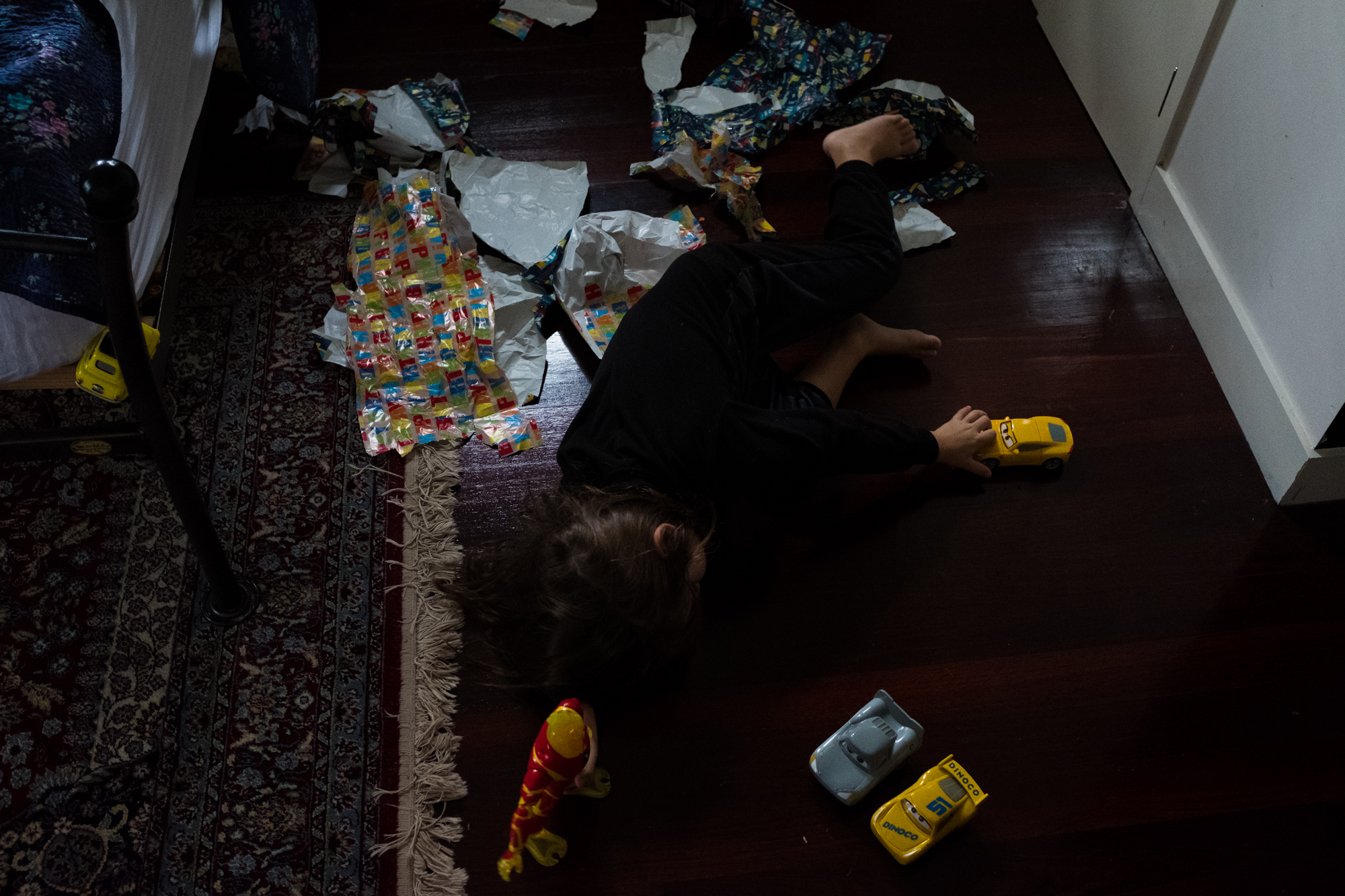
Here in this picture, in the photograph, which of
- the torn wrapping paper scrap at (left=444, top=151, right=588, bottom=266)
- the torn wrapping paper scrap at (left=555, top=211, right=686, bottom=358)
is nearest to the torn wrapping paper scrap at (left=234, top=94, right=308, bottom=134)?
the torn wrapping paper scrap at (left=444, top=151, right=588, bottom=266)

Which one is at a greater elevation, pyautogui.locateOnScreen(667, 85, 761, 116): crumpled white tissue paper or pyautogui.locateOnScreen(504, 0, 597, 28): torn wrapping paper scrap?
pyautogui.locateOnScreen(504, 0, 597, 28): torn wrapping paper scrap

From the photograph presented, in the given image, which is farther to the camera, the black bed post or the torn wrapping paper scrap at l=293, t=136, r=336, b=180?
the torn wrapping paper scrap at l=293, t=136, r=336, b=180

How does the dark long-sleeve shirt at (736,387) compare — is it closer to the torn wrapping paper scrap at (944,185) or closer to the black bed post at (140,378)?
the torn wrapping paper scrap at (944,185)

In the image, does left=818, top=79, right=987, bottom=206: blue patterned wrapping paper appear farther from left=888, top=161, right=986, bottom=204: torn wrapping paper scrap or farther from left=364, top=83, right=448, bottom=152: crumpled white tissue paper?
left=364, top=83, right=448, bottom=152: crumpled white tissue paper

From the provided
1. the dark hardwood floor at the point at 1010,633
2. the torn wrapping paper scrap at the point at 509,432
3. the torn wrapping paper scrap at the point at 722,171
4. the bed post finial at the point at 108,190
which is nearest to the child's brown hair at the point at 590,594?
the dark hardwood floor at the point at 1010,633

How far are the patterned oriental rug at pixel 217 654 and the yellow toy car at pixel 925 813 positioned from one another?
18.1 inches

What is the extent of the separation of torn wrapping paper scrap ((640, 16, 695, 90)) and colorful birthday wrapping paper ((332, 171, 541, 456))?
47 centimetres

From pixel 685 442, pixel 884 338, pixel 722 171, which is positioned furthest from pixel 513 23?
pixel 685 442

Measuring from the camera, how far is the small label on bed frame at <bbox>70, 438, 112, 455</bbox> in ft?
3.47

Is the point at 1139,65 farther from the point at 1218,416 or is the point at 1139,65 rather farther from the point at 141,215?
the point at 141,215

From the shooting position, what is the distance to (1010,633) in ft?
4.21

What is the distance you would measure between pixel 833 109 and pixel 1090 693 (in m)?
1.02

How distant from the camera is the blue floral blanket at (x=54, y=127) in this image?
3.31 ft

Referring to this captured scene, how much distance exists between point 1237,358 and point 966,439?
42 centimetres
